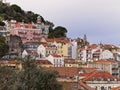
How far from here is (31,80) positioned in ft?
155

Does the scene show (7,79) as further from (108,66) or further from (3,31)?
(3,31)

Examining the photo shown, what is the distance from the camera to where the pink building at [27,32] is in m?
132

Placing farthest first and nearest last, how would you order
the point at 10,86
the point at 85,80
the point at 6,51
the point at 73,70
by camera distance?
1. the point at 6,51
2. the point at 73,70
3. the point at 85,80
4. the point at 10,86

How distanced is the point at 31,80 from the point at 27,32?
86929 millimetres

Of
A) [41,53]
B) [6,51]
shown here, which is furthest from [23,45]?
[6,51]

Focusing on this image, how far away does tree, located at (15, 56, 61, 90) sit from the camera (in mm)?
47031

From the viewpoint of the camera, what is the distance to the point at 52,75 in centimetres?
4859

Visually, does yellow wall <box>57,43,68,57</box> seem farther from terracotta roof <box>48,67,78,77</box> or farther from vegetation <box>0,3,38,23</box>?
terracotta roof <box>48,67,78,77</box>

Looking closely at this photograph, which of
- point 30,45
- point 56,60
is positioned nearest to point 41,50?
point 30,45

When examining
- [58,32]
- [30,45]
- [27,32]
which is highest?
[58,32]

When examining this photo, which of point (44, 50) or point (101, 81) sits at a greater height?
point (44, 50)

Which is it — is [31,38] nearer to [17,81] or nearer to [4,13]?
[4,13]

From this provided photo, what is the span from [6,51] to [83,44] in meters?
35.4

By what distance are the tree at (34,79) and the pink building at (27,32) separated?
268 feet
